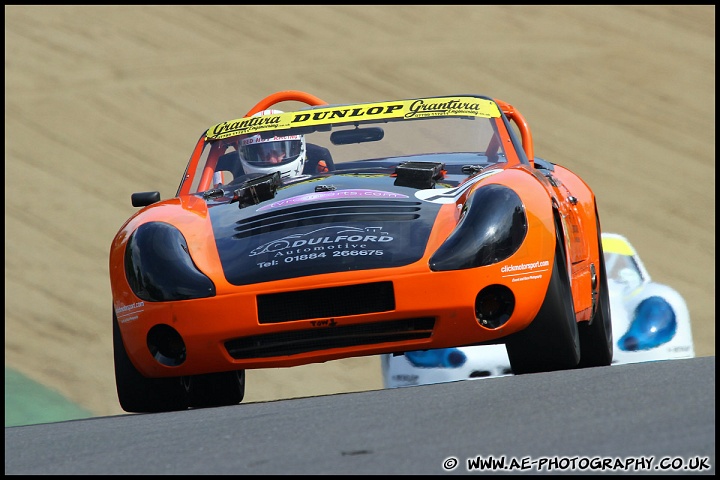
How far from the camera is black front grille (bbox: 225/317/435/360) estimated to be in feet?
19.2

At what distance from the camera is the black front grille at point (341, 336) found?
5.84 meters

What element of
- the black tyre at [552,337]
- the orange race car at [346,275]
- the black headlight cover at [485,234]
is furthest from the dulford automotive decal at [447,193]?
the black tyre at [552,337]

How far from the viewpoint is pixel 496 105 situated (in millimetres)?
7797

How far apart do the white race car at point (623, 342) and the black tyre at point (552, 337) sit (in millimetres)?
3104

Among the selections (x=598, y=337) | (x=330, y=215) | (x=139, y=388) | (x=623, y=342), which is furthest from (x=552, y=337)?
(x=623, y=342)

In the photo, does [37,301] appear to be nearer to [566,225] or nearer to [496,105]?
[496,105]

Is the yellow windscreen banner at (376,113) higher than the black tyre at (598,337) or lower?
higher

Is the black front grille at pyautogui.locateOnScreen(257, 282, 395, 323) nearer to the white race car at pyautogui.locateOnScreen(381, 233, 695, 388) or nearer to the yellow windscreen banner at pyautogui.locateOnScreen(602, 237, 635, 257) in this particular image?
the white race car at pyautogui.locateOnScreen(381, 233, 695, 388)

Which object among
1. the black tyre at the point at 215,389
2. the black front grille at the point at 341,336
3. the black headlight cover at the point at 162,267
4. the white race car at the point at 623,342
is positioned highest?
the black headlight cover at the point at 162,267

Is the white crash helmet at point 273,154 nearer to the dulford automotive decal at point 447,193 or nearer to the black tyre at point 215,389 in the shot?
the black tyre at point 215,389

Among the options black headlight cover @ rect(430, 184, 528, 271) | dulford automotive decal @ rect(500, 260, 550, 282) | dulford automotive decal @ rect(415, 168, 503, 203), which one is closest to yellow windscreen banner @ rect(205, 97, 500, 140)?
dulford automotive decal @ rect(415, 168, 503, 203)

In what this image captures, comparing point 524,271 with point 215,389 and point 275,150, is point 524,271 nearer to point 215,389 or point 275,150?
point 215,389

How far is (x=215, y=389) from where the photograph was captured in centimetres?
732

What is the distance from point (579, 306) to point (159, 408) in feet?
6.51
